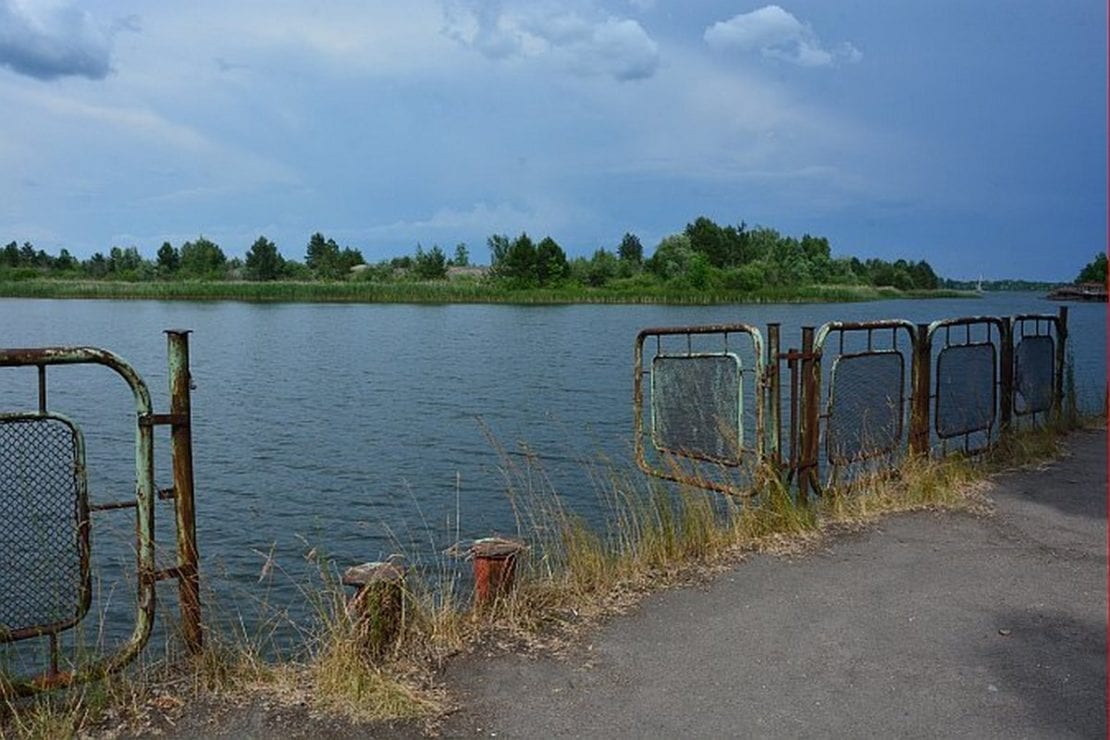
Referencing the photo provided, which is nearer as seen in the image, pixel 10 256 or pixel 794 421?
pixel 794 421

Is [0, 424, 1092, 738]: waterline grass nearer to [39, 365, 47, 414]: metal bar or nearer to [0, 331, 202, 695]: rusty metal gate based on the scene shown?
[0, 331, 202, 695]: rusty metal gate

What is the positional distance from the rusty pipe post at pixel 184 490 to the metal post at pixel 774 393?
14.1ft

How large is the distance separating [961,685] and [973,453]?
5.88 m

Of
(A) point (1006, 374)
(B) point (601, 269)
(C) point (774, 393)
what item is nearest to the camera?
(C) point (774, 393)

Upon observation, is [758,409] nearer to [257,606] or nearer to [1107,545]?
[1107,545]

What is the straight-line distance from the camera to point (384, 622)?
4703 mm

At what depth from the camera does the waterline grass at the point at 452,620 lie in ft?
13.7

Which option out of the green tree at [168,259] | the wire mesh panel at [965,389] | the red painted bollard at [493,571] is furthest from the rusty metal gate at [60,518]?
the green tree at [168,259]

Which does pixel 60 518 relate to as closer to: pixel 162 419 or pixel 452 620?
pixel 162 419

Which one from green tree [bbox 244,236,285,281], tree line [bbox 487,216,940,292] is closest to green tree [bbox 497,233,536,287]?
tree line [bbox 487,216,940,292]

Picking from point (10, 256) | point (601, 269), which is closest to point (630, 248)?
point (601, 269)

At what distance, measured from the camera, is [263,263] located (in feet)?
394

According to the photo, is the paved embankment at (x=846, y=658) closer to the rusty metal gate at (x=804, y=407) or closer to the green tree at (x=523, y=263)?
the rusty metal gate at (x=804, y=407)

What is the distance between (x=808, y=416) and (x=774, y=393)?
1.73 ft
